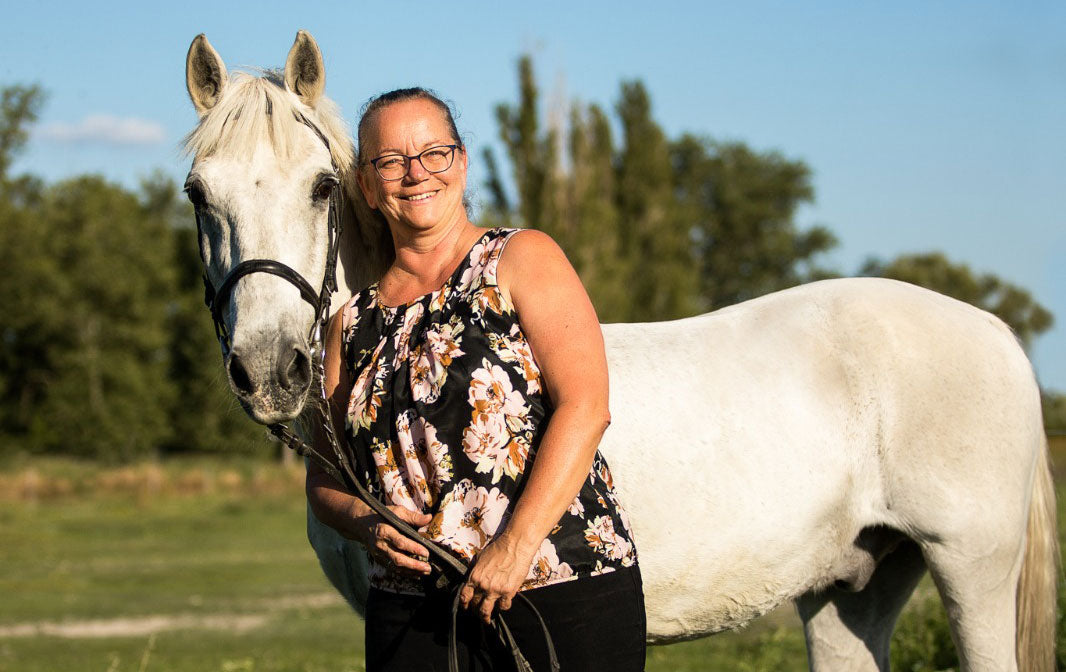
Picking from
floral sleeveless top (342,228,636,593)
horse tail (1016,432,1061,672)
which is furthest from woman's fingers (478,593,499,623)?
horse tail (1016,432,1061,672)

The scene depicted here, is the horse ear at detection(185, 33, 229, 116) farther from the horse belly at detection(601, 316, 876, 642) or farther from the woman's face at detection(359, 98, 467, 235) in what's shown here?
the horse belly at detection(601, 316, 876, 642)

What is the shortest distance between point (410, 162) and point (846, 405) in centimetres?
192

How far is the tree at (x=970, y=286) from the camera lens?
52.4 meters

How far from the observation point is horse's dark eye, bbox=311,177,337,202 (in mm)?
2910

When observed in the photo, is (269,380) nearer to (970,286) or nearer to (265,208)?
(265,208)

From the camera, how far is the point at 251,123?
2.85 m

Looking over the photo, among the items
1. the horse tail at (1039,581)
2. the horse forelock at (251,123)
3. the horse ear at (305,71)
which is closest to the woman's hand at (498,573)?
the horse forelock at (251,123)

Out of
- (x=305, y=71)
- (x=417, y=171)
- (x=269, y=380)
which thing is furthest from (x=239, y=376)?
(x=305, y=71)

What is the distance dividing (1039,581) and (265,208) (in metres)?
3.07

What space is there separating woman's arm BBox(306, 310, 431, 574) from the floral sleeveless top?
0.17ft

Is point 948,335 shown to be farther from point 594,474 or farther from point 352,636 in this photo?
point 352,636

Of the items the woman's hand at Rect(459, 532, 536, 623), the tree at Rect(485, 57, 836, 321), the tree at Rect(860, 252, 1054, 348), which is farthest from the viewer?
the tree at Rect(860, 252, 1054, 348)

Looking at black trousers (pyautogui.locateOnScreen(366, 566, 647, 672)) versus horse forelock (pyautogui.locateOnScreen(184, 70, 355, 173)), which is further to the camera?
horse forelock (pyautogui.locateOnScreen(184, 70, 355, 173))

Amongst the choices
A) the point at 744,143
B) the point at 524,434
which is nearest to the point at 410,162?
the point at 524,434
